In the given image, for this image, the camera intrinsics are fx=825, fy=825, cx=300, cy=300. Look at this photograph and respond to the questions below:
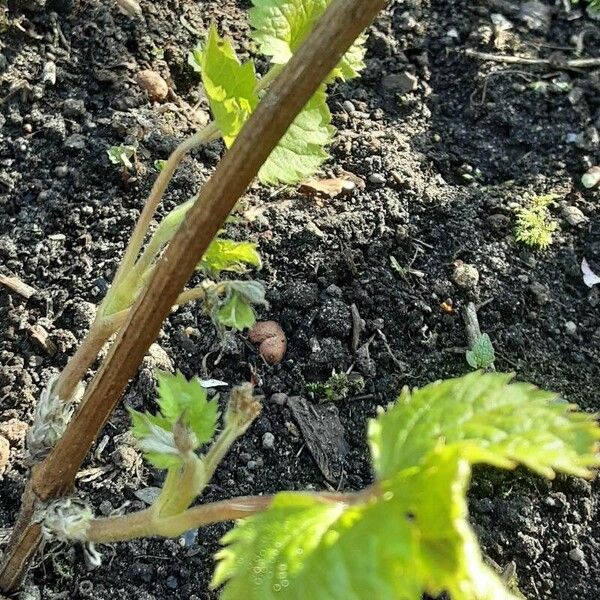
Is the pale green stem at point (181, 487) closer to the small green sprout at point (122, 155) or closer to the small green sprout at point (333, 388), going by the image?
the small green sprout at point (333, 388)

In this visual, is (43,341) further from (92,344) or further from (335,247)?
(335,247)

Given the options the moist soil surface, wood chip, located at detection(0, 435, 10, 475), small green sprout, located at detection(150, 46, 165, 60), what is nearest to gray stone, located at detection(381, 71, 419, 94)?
the moist soil surface

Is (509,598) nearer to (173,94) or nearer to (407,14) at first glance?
(173,94)

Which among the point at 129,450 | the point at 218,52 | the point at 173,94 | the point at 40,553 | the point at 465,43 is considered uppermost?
the point at 218,52

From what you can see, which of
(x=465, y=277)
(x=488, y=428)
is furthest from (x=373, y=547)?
(x=465, y=277)

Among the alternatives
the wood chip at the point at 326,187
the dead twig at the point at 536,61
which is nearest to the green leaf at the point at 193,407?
the wood chip at the point at 326,187

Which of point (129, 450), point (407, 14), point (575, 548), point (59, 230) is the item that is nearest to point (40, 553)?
point (129, 450)

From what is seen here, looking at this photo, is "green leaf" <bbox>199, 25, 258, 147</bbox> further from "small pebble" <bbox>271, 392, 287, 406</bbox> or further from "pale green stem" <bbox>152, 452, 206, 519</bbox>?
"small pebble" <bbox>271, 392, 287, 406</bbox>
